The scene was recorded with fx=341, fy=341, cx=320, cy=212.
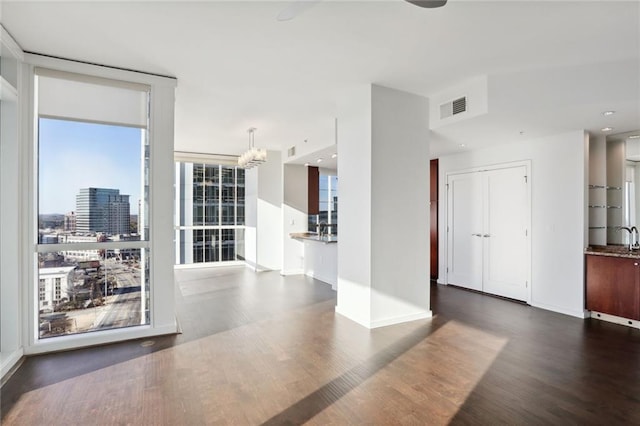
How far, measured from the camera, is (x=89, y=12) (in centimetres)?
277

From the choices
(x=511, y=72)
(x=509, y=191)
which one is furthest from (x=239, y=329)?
(x=509, y=191)

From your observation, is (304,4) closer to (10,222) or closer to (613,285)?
(10,222)

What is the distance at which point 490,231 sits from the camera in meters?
5.93

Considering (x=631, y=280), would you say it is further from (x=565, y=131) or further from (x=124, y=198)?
(x=124, y=198)

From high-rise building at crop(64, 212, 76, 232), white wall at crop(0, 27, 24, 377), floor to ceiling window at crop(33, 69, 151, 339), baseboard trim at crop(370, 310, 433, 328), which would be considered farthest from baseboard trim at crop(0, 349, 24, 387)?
baseboard trim at crop(370, 310, 433, 328)

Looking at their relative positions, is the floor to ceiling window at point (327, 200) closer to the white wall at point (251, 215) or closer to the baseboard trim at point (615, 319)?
the white wall at point (251, 215)

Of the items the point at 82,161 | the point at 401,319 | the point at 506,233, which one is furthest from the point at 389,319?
the point at 82,161

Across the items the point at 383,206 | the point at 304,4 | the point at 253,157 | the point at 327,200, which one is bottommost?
the point at 383,206

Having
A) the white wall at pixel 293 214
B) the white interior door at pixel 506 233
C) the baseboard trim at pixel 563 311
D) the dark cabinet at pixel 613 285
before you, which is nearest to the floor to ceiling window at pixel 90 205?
the white wall at pixel 293 214

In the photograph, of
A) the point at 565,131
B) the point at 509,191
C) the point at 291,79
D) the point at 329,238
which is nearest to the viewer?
the point at 291,79

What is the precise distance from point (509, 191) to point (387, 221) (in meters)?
2.68

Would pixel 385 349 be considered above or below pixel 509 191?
below

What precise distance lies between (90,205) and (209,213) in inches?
211

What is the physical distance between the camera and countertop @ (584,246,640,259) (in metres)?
4.29
